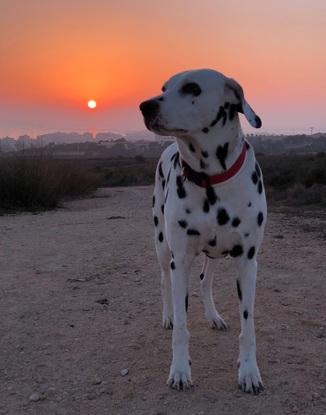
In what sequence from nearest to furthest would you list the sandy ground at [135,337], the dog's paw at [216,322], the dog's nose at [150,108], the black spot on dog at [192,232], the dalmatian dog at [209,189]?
the dog's nose at [150,108], the dalmatian dog at [209,189], the sandy ground at [135,337], the black spot on dog at [192,232], the dog's paw at [216,322]

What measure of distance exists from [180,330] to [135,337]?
1068 mm

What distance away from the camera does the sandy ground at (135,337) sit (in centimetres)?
397

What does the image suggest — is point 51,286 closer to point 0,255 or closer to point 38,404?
point 0,255

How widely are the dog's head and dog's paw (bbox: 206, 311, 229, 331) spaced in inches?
81.7

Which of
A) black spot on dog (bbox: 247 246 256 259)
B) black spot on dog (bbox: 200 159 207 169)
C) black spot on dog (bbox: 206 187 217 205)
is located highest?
black spot on dog (bbox: 200 159 207 169)

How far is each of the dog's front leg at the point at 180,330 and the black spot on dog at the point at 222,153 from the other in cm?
76

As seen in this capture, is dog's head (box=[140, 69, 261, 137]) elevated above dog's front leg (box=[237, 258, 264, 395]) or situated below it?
above

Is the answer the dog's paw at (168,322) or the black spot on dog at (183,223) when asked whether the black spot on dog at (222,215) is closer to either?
the black spot on dog at (183,223)

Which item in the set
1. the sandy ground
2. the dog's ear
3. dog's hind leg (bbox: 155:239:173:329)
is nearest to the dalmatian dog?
the dog's ear

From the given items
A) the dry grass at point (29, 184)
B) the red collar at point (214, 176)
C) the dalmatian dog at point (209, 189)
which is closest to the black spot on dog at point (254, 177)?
the dalmatian dog at point (209, 189)

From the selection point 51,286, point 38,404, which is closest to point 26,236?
point 51,286

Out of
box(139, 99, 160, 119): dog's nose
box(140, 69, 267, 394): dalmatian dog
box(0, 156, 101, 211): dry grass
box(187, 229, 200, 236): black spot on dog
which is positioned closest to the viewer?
box(139, 99, 160, 119): dog's nose

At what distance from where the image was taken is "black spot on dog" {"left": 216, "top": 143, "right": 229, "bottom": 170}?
157 inches

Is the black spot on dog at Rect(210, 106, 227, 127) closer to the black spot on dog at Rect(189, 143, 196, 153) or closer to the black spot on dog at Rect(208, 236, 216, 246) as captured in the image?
the black spot on dog at Rect(189, 143, 196, 153)
